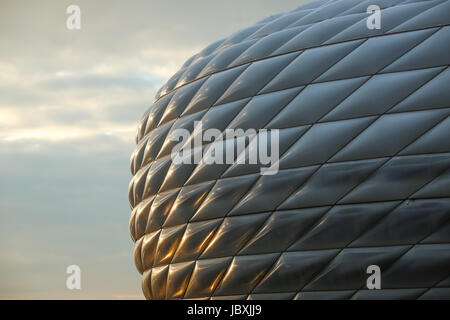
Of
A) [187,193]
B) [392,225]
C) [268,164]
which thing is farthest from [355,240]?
[187,193]

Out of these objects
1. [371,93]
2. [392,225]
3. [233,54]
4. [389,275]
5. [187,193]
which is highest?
[233,54]

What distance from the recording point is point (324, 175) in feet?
39.9

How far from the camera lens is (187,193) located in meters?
14.4

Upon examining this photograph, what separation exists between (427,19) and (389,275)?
503 cm

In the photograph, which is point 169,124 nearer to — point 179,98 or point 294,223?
point 179,98

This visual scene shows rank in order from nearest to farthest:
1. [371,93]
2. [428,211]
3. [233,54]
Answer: [428,211] < [371,93] < [233,54]

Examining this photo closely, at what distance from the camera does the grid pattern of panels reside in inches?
447

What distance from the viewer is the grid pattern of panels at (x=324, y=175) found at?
1136 centimetres

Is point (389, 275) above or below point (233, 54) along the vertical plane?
below
